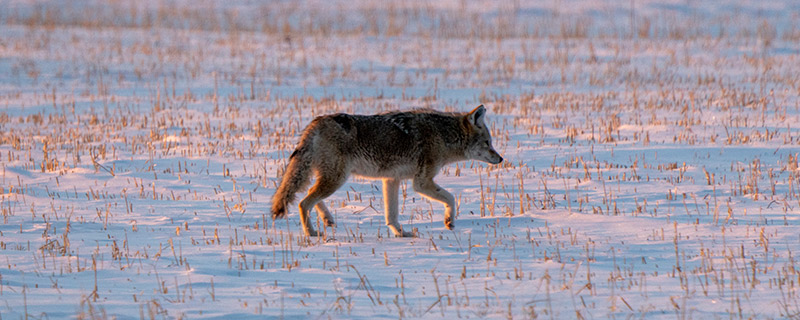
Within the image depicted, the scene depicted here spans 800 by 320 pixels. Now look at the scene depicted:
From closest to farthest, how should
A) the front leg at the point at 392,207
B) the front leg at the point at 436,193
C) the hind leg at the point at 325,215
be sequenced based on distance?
the front leg at the point at 392,207, the front leg at the point at 436,193, the hind leg at the point at 325,215

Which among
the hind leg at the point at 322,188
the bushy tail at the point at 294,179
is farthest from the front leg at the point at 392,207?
the bushy tail at the point at 294,179

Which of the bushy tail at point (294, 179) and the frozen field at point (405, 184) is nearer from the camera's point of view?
the frozen field at point (405, 184)

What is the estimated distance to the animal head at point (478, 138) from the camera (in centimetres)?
834

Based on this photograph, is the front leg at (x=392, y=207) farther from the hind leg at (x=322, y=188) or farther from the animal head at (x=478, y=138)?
the animal head at (x=478, y=138)

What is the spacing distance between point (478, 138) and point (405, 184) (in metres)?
1.66

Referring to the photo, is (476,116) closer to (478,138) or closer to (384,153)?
(478,138)

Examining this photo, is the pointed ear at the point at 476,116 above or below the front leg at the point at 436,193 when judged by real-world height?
above

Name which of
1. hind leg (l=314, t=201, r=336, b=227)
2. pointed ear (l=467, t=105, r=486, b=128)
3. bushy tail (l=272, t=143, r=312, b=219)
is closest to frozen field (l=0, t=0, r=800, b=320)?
hind leg (l=314, t=201, r=336, b=227)

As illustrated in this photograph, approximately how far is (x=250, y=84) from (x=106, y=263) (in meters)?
13.8

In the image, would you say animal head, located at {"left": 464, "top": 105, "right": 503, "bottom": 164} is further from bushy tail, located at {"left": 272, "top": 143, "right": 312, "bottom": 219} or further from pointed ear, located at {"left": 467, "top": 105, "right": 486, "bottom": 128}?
bushy tail, located at {"left": 272, "top": 143, "right": 312, "bottom": 219}

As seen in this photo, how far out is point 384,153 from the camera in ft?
24.8

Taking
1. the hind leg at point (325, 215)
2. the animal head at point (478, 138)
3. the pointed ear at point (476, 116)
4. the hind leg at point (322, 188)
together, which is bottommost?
the hind leg at point (325, 215)

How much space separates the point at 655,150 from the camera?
38.9 feet

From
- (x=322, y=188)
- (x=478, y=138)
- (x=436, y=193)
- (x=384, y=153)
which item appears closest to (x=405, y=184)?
(x=478, y=138)
